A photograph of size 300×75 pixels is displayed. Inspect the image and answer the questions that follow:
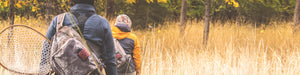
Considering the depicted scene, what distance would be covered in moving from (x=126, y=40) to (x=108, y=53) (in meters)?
1.40

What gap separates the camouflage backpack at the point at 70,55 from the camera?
66.2 inches

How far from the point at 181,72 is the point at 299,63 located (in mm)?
1801

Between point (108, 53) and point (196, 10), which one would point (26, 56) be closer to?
point (108, 53)

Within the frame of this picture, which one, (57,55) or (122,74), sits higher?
(57,55)

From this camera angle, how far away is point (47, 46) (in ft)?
6.26

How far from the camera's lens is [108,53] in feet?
6.52

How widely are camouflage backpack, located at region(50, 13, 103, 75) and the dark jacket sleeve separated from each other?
23 cm

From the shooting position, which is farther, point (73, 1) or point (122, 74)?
point (122, 74)

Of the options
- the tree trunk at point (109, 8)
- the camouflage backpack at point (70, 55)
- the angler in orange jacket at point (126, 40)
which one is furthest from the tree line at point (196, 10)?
the camouflage backpack at point (70, 55)

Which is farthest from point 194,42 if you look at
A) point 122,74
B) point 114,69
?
point 114,69

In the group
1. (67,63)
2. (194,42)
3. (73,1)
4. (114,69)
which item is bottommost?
(194,42)

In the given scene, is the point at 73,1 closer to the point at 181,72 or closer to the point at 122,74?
the point at 122,74

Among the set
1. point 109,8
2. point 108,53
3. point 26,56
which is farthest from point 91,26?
point 109,8

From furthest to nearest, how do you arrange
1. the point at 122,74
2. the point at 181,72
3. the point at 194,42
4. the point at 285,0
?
the point at 285,0 < the point at 194,42 < the point at 181,72 < the point at 122,74
